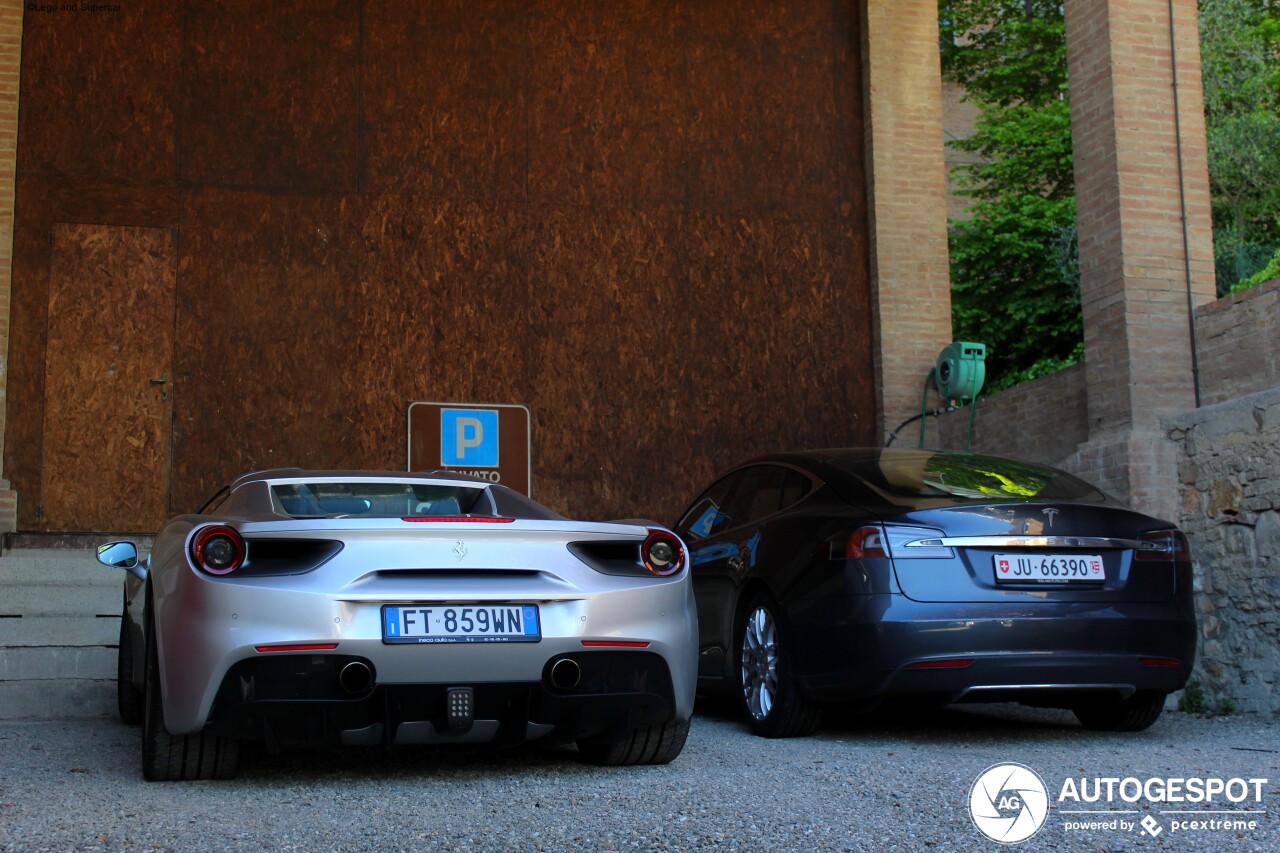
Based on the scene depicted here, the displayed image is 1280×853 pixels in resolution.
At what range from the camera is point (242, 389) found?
11195 millimetres

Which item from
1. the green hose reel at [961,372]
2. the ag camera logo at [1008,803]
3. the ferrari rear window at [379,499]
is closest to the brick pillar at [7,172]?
the ferrari rear window at [379,499]

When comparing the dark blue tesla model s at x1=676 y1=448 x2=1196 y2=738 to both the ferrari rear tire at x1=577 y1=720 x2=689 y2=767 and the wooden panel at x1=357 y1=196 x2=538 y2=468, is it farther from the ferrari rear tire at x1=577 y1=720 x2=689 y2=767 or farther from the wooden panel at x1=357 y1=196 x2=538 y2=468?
the wooden panel at x1=357 y1=196 x2=538 y2=468

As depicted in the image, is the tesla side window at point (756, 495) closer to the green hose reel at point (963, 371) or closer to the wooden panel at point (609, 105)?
the green hose reel at point (963, 371)

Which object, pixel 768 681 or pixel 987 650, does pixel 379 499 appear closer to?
pixel 768 681

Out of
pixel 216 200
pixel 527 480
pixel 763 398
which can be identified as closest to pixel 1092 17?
pixel 763 398

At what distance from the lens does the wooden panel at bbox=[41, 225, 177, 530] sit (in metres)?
10.8

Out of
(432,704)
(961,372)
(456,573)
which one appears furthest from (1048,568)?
(961,372)

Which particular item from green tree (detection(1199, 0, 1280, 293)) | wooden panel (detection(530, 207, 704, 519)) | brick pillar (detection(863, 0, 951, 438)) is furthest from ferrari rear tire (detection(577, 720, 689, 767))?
green tree (detection(1199, 0, 1280, 293))

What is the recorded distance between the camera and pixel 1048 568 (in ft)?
19.1

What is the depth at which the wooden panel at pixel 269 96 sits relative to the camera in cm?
1145

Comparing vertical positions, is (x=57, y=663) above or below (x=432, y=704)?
below

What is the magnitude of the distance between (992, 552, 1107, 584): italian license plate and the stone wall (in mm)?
2455

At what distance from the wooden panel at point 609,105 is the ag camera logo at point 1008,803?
26.0ft

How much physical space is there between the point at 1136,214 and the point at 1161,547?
4231mm
